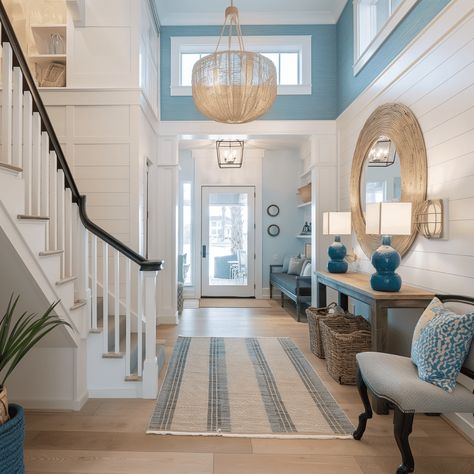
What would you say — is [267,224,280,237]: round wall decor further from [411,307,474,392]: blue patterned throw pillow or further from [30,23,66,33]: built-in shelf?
[411,307,474,392]: blue patterned throw pillow

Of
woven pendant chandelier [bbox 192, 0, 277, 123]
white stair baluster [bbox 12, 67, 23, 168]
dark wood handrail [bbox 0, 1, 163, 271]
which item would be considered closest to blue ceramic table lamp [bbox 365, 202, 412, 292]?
woven pendant chandelier [bbox 192, 0, 277, 123]

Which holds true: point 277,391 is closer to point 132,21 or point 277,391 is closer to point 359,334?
point 359,334

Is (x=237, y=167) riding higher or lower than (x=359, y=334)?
higher

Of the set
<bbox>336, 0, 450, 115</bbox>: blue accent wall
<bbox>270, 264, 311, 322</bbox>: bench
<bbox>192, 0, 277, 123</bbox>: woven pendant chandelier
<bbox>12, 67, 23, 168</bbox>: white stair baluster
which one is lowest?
<bbox>270, 264, 311, 322</bbox>: bench

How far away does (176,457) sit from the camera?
2.09 metres

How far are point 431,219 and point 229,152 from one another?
15.1 feet

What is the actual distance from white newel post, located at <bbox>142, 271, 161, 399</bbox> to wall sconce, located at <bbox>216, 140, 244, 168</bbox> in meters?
4.31

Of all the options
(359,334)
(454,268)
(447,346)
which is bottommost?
(359,334)

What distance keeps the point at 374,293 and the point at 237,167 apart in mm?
4989

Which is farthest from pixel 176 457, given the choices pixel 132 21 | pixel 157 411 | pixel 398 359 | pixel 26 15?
pixel 26 15

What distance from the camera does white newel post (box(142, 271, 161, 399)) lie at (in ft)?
9.05

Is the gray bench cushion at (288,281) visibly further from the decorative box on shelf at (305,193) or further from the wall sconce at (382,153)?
the wall sconce at (382,153)

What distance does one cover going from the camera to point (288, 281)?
5980 mm

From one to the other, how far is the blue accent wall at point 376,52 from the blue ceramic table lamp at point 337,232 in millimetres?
1457
